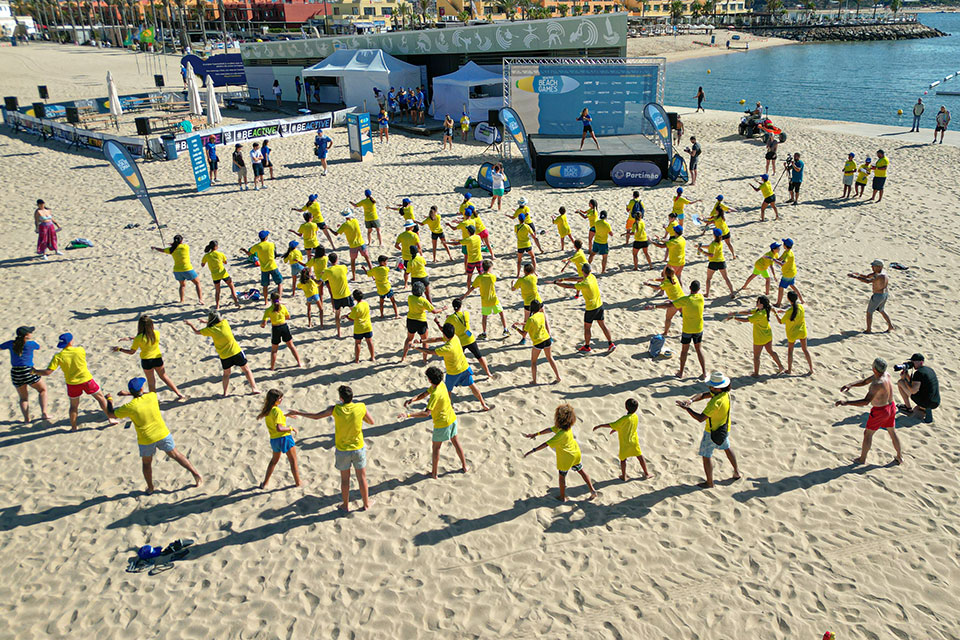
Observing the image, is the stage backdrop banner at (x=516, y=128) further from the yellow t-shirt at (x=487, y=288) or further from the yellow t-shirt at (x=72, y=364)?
the yellow t-shirt at (x=72, y=364)

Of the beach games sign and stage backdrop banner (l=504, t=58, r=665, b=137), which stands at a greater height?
stage backdrop banner (l=504, t=58, r=665, b=137)

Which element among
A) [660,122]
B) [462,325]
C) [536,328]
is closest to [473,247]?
[536,328]

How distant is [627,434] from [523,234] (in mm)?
6518

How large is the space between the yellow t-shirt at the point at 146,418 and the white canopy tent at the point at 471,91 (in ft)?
81.2

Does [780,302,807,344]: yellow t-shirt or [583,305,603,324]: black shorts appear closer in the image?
[780,302,807,344]: yellow t-shirt

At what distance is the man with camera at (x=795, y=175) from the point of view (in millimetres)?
17156

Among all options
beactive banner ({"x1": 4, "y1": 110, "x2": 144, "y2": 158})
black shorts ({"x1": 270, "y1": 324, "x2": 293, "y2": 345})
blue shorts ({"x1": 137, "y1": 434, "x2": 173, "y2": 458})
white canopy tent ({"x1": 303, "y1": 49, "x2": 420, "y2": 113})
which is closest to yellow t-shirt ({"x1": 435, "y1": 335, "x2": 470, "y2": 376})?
black shorts ({"x1": 270, "y1": 324, "x2": 293, "y2": 345})

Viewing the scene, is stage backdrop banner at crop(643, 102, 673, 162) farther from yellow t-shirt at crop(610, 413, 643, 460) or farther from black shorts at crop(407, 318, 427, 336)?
yellow t-shirt at crop(610, 413, 643, 460)

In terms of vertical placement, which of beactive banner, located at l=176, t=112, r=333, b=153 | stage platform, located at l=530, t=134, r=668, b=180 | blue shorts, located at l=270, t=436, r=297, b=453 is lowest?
blue shorts, located at l=270, t=436, r=297, b=453

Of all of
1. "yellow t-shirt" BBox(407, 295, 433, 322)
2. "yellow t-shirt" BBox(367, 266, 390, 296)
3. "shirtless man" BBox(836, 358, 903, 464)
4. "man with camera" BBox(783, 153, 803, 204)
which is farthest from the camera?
"man with camera" BBox(783, 153, 803, 204)

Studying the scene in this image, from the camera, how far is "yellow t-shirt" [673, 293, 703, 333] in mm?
9016

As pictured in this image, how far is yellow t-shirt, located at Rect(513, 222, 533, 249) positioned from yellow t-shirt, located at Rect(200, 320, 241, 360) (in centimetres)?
616

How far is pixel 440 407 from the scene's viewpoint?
7.07 m

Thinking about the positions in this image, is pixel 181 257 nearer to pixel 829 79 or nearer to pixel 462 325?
pixel 462 325
